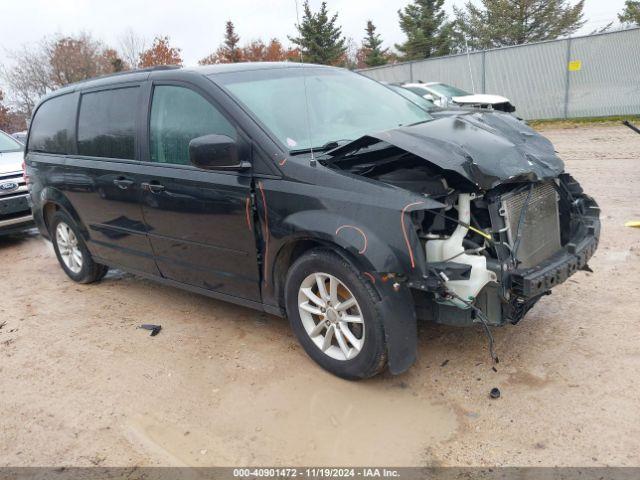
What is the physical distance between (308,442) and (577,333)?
6.64ft

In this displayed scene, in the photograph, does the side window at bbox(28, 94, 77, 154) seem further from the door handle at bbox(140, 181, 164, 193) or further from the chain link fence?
the chain link fence

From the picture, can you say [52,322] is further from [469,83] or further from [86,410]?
[469,83]

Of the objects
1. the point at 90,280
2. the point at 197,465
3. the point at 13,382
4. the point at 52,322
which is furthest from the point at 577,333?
the point at 90,280

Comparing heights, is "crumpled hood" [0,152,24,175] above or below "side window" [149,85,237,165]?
below

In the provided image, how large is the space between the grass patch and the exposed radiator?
13.9m

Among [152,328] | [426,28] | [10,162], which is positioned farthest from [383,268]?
[426,28]

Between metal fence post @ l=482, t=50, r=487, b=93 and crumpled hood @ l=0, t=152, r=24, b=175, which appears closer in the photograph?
crumpled hood @ l=0, t=152, r=24, b=175

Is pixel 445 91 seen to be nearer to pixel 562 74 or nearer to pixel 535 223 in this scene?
pixel 562 74

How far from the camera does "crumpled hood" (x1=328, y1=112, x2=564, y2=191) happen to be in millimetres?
2965

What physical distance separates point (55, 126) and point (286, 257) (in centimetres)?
328

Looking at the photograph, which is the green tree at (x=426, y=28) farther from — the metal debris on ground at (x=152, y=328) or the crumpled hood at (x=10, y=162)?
the metal debris on ground at (x=152, y=328)

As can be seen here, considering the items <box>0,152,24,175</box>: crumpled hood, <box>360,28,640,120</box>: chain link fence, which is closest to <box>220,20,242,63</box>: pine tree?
<box>360,28,640,120</box>: chain link fence

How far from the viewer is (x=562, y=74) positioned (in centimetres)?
1753

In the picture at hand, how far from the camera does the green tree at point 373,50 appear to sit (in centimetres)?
4116
